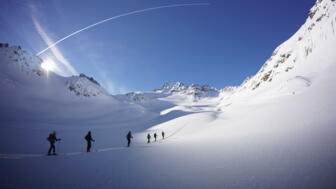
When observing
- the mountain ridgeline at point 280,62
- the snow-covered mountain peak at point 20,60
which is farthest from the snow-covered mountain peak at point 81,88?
the snow-covered mountain peak at point 20,60

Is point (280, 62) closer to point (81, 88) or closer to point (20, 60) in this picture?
point (81, 88)

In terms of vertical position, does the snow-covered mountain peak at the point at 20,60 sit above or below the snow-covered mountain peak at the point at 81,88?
above

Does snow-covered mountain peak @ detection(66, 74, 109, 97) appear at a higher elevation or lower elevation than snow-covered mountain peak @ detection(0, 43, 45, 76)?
lower

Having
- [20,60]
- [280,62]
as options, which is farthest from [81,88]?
[280,62]

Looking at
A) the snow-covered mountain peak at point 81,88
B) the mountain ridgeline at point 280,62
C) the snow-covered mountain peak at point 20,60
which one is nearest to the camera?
the mountain ridgeline at point 280,62

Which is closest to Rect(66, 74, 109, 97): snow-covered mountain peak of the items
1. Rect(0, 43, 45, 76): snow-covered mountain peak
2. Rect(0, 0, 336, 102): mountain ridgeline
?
Rect(0, 0, 336, 102): mountain ridgeline

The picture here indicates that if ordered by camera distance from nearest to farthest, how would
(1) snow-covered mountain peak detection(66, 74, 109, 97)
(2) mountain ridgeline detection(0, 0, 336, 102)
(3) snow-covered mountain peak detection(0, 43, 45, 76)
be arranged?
(2) mountain ridgeline detection(0, 0, 336, 102) → (3) snow-covered mountain peak detection(0, 43, 45, 76) → (1) snow-covered mountain peak detection(66, 74, 109, 97)

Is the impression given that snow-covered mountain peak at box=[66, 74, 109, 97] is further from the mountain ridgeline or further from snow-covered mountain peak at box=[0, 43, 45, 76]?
snow-covered mountain peak at box=[0, 43, 45, 76]

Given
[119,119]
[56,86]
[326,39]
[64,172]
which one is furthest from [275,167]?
[56,86]

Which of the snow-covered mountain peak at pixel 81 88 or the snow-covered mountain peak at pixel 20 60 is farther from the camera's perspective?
the snow-covered mountain peak at pixel 81 88

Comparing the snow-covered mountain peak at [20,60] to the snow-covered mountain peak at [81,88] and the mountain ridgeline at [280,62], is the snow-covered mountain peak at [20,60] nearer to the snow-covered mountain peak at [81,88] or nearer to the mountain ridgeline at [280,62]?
the mountain ridgeline at [280,62]

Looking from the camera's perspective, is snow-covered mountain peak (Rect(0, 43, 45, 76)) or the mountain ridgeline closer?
the mountain ridgeline

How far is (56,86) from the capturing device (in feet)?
207

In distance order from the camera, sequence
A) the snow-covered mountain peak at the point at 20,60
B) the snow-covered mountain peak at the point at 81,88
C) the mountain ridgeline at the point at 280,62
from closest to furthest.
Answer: the mountain ridgeline at the point at 280,62
the snow-covered mountain peak at the point at 20,60
the snow-covered mountain peak at the point at 81,88
